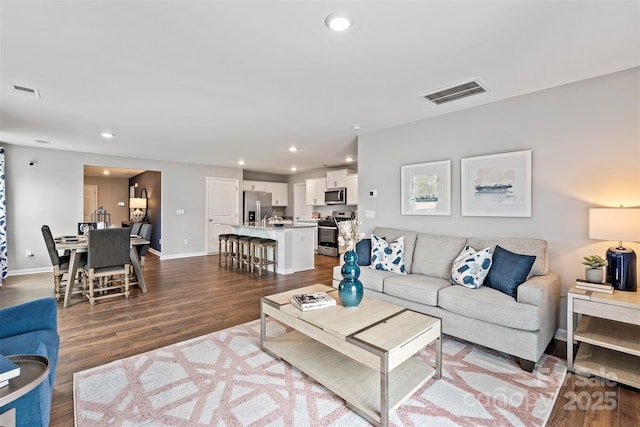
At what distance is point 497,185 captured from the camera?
3.15 m

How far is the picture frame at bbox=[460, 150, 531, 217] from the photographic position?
9.76 ft

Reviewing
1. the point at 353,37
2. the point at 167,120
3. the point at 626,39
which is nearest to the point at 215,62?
the point at 353,37

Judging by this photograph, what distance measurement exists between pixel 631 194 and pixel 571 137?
0.68 metres

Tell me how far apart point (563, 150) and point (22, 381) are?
4023mm

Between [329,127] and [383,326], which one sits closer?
[383,326]

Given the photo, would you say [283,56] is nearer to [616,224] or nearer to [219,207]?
[616,224]

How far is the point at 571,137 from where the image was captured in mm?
2721

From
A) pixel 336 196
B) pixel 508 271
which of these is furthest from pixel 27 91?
pixel 336 196

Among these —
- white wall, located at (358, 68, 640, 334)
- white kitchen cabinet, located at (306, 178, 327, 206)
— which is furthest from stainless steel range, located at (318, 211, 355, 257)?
white wall, located at (358, 68, 640, 334)

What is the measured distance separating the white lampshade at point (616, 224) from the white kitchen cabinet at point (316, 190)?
19.9 ft

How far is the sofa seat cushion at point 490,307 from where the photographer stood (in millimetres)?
2180

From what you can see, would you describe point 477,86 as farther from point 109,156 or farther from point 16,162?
point 16,162

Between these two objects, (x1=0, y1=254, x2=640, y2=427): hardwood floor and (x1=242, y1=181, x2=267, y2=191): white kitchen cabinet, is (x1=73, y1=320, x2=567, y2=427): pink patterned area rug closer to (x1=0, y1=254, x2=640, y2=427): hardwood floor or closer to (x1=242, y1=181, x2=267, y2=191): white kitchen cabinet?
(x1=0, y1=254, x2=640, y2=427): hardwood floor

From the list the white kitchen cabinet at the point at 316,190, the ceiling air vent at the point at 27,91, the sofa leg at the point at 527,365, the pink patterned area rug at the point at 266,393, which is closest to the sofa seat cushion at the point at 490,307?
the sofa leg at the point at 527,365
